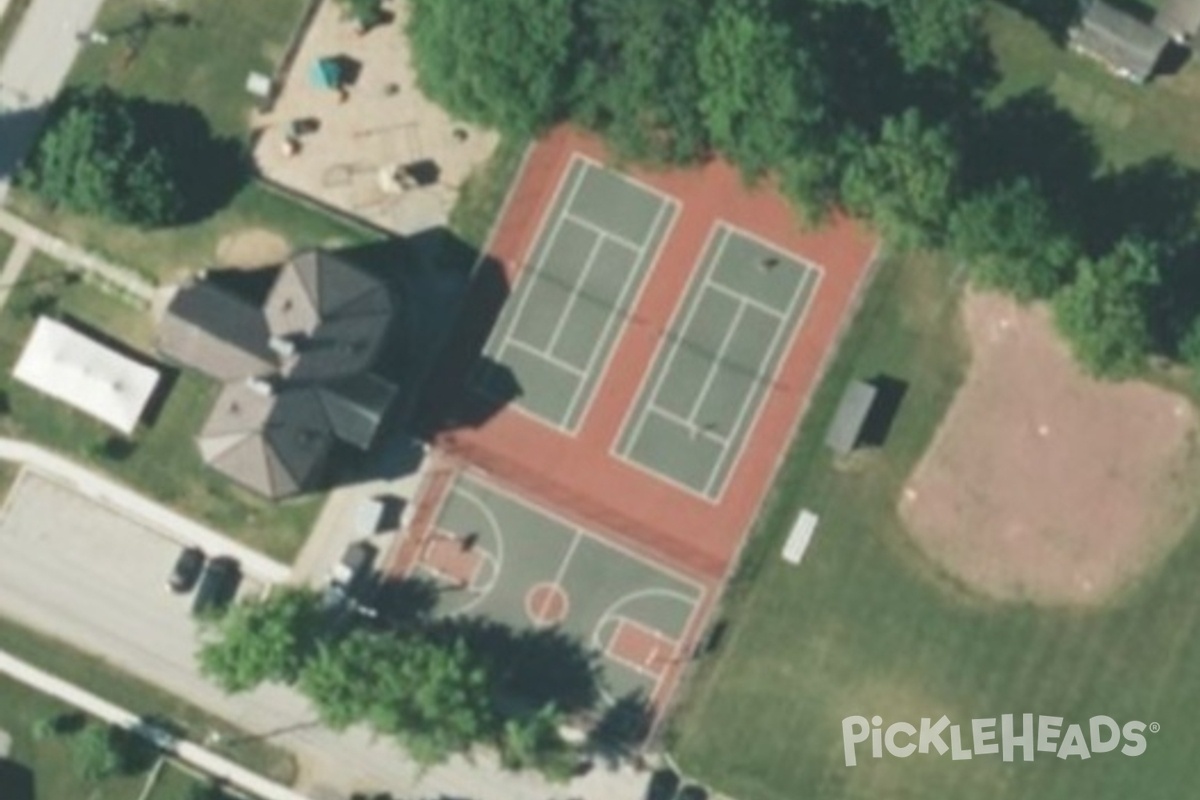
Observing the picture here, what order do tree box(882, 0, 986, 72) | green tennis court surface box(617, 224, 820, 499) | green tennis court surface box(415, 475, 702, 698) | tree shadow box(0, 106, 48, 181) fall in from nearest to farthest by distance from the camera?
1. tree box(882, 0, 986, 72)
2. green tennis court surface box(617, 224, 820, 499)
3. green tennis court surface box(415, 475, 702, 698)
4. tree shadow box(0, 106, 48, 181)

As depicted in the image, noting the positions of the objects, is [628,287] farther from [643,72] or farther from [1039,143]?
[1039,143]

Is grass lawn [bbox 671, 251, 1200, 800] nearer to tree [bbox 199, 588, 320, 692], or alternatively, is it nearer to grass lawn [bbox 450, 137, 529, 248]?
grass lawn [bbox 450, 137, 529, 248]

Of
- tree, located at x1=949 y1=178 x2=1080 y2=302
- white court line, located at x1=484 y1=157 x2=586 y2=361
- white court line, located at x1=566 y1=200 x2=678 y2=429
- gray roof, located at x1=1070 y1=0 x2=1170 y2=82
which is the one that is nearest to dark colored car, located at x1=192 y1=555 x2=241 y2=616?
white court line, located at x1=484 y1=157 x2=586 y2=361

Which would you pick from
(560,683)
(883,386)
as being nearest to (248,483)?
(560,683)

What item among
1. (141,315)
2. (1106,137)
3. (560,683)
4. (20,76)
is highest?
(1106,137)

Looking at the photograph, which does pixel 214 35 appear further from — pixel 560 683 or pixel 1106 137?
pixel 1106 137

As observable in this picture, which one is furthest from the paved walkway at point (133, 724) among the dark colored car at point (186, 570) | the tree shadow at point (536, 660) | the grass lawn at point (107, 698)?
the tree shadow at point (536, 660)
